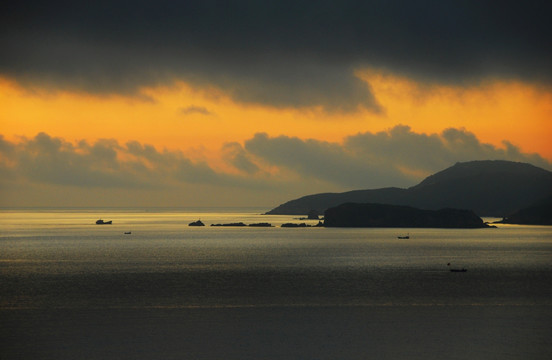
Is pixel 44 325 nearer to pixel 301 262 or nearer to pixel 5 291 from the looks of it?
pixel 5 291

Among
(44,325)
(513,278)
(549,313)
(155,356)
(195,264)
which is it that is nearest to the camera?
(155,356)

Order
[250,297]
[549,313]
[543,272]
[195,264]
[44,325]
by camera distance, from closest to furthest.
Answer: [44,325] < [549,313] < [250,297] < [543,272] < [195,264]

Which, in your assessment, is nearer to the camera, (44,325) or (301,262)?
(44,325)

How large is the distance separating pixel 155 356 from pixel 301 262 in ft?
294

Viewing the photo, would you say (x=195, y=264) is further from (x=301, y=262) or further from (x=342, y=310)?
(x=342, y=310)

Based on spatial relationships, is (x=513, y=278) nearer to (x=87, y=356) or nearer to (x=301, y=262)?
(x=301, y=262)

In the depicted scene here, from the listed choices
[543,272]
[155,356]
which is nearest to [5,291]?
[155,356]

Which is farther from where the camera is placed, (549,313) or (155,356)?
(549,313)

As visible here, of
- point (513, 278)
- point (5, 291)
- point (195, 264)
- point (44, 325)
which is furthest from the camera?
point (195, 264)

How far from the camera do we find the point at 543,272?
4729 inches

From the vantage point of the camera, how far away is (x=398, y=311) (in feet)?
230

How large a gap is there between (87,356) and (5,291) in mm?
43627

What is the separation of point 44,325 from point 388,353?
31.0 metres

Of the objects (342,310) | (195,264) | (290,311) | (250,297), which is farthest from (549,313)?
(195,264)
